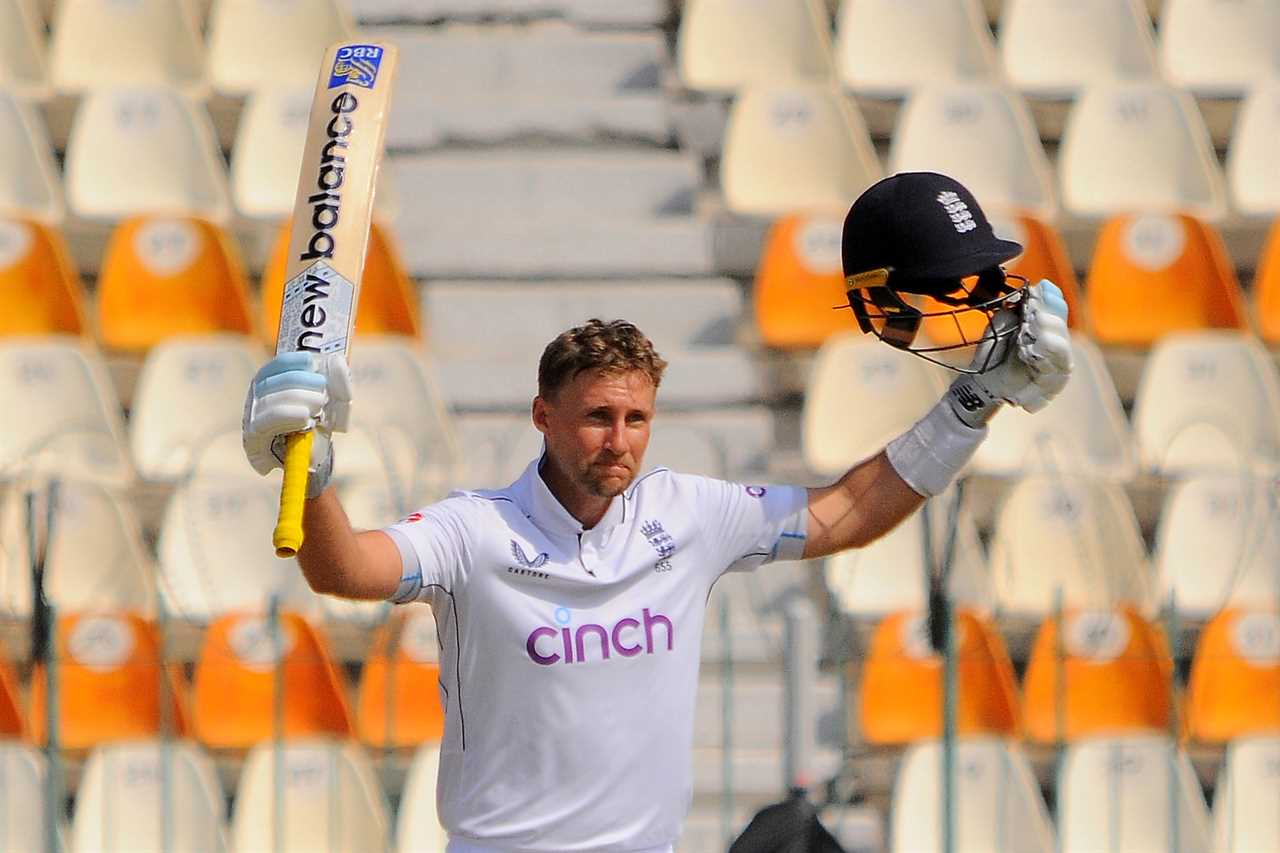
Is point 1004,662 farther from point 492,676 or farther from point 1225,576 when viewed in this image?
point 492,676

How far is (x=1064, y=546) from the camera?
19.0 feet

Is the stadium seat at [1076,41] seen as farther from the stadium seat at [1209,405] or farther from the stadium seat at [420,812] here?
the stadium seat at [420,812]

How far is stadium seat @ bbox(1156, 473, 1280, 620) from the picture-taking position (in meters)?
5.81

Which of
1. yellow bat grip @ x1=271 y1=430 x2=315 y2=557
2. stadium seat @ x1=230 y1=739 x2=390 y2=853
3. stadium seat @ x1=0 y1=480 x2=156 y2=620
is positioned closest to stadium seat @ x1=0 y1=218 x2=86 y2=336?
stadium seat @ x1=0 y1=480 x2=156 y2=620

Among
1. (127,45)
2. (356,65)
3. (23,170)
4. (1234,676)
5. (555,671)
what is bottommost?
(555,671)

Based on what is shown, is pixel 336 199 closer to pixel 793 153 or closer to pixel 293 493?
pixel 293 493

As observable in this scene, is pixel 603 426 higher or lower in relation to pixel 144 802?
higher

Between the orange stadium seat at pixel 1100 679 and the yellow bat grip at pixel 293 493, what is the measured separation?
3235 millimetres

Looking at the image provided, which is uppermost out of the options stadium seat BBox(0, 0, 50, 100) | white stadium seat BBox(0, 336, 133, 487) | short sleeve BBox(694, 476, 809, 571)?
stadium seat BBox(0, 0, 50, 100)

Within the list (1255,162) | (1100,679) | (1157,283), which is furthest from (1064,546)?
(1255,162)

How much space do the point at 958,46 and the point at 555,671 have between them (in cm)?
514

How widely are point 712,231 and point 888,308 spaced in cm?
375

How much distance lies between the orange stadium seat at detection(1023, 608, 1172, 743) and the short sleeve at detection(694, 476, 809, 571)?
8.21 ft

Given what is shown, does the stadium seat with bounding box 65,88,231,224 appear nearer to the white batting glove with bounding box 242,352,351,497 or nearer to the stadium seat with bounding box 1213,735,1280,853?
the stadium seat with bounding box 1213,735,1280,853
